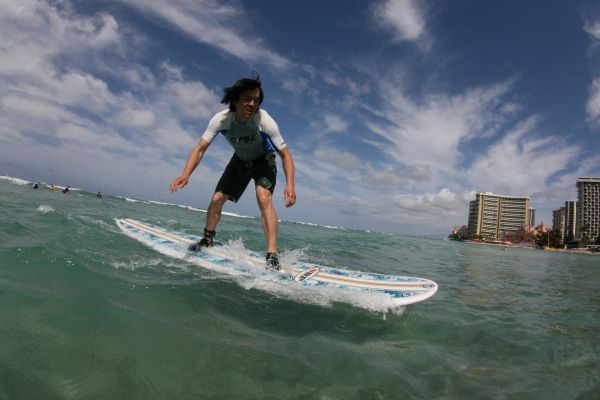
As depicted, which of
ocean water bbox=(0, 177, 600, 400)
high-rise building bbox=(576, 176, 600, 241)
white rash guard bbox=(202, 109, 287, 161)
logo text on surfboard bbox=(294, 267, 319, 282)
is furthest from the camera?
high-rise building bbox=(576, 176, 600, 241)

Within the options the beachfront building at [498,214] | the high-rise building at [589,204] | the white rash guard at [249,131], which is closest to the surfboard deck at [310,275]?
the white rash guard at [249,131]

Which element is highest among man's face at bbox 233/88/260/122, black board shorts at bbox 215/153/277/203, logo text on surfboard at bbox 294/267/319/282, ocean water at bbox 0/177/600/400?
man's face at bbox 233/88/260/122

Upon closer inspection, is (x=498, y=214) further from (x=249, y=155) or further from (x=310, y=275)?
(x=249, y=155)

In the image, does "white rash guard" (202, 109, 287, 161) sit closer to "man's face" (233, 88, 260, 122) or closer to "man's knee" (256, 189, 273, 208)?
"man's face" (233, 88, 260, 122)

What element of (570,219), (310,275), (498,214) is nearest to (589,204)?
(570,219)

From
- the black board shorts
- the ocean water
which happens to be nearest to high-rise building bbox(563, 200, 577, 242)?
the ocean water

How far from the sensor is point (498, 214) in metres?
175

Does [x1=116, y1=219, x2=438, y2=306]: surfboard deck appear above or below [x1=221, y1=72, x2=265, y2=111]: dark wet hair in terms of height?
below

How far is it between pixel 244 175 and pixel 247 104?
4.76 feet

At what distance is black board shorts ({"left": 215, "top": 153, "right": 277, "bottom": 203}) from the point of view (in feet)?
18.2

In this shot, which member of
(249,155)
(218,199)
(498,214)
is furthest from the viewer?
(498,214)

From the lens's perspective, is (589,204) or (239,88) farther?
(589,204)

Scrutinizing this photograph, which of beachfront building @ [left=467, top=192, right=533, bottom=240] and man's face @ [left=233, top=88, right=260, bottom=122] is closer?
man's face @ [left=233, top=88, right=260, bottom=122]

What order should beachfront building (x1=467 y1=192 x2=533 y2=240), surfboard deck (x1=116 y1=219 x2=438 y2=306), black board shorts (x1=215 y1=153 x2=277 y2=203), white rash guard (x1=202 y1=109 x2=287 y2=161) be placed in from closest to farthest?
surfboard deck (x1=116 y1=219 x2=438 y2=306)
white rash guard (x1=202 y1=109 x2=287 y2=161)
black board shorts (x1=215 y1=153 x2=277 y2=203)
beachfront building (x1=467 y1=192 x2=533 y2=240)
